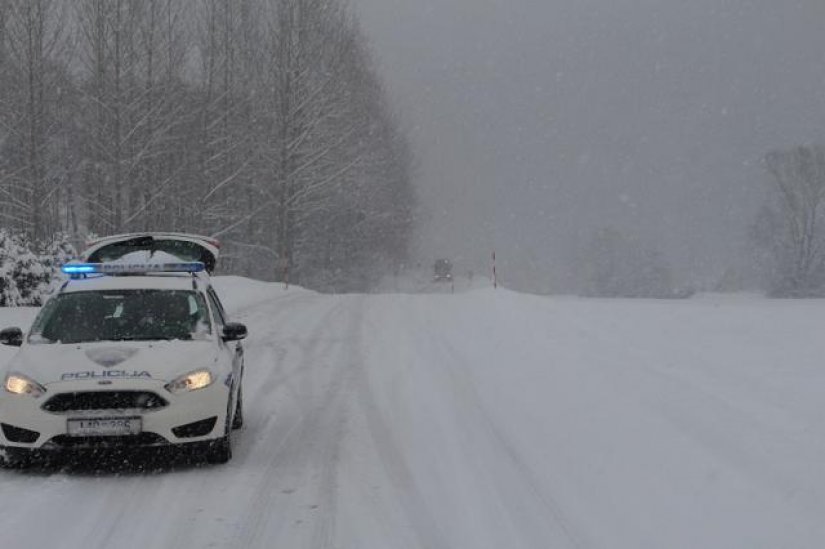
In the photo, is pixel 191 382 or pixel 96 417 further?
pixel 191 382

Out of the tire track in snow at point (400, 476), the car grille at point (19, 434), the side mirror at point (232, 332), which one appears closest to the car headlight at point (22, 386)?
the car grille at point (19, 434)

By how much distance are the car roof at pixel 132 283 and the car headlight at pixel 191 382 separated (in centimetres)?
144

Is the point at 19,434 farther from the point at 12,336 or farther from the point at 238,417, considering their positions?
the point at 238,417

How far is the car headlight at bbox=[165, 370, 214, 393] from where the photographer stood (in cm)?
610

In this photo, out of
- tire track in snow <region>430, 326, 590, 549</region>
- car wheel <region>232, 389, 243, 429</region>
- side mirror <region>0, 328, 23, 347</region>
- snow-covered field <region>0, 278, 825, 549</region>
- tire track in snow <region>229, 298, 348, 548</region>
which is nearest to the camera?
snow-covered field <region>0, 278, 825, 549</region>

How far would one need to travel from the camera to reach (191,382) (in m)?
6.22

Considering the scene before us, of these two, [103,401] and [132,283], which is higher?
[132,283]

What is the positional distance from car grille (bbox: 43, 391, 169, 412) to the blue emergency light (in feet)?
6.11

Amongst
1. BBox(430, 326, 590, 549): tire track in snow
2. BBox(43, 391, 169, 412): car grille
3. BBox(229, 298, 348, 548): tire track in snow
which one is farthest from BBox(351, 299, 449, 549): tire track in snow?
BBox(43, 391, 169, 412): car grille

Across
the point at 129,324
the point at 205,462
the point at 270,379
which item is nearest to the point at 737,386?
the point at 205,462

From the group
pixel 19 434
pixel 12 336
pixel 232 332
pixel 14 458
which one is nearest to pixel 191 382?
pixel 232 332

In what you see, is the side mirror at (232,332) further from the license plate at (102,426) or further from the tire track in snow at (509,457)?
the tire track in snow at (509,457)

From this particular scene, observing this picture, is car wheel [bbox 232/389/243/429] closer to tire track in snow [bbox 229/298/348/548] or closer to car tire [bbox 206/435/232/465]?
tire track in snow [bbox 229/298/348/548]

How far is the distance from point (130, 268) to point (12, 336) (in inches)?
49.9
